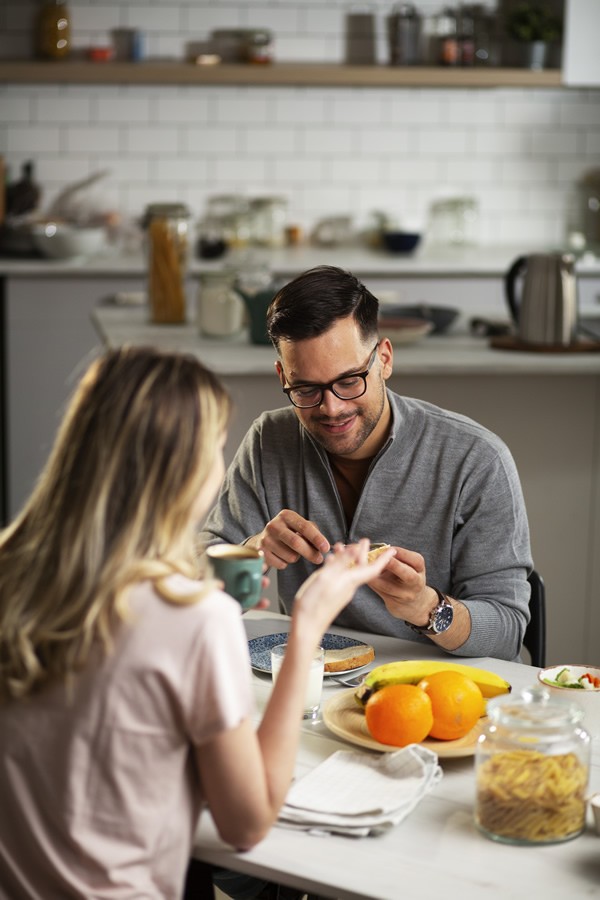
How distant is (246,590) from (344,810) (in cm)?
30

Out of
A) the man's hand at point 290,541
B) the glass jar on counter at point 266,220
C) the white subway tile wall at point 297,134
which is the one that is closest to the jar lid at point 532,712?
the man's hand at point 290,541

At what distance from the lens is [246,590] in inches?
59.9

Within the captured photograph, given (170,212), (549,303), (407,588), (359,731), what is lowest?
(359,731)

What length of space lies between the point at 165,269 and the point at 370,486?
6.84 feet

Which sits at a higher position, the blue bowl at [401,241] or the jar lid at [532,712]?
the blue bowl at [401,241]

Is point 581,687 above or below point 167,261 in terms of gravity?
below

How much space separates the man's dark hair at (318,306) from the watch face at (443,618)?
→ 472 millimetres

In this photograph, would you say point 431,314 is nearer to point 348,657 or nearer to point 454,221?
point 454,221

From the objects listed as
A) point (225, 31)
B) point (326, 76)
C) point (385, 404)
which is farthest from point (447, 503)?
point (225, 31)

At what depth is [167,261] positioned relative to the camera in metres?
4.01

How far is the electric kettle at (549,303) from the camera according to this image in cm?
357

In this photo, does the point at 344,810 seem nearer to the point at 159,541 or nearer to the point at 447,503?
the point at 159,541

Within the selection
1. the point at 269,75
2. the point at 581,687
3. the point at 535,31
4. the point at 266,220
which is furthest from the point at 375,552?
the point at 535,31

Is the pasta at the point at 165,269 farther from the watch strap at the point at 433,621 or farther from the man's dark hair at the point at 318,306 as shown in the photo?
the watch strap at the point at 433,621
